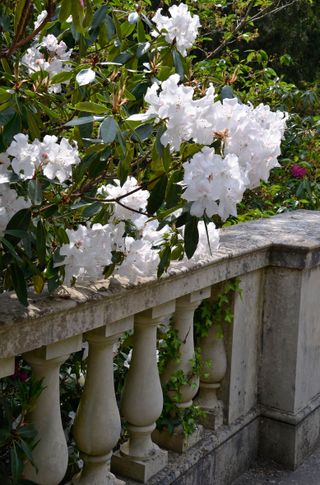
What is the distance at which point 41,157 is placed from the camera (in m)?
1.96

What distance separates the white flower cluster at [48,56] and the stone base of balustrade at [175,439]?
131 centimetres

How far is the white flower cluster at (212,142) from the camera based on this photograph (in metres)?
1.89

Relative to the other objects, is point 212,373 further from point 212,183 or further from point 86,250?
point 212,183

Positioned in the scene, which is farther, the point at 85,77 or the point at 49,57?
the point at 49,57

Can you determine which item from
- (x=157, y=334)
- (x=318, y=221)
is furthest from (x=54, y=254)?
(x=318, y=221)

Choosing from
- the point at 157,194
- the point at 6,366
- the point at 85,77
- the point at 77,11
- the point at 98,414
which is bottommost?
the point at 98,414

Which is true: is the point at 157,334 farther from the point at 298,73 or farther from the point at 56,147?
the point at 298,73

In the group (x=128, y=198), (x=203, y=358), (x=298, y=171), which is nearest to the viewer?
(x=128, y=198)

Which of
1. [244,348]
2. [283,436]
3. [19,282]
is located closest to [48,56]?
[19,282]

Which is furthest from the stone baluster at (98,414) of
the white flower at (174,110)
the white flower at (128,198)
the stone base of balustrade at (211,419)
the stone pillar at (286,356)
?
the stone pillar at (286,356)

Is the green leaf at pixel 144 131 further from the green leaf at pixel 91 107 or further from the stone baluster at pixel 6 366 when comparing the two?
the stone baluster at pixel 6 366

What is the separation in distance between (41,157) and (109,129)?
19 centimetres

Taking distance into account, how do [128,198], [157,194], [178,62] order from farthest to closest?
[178,62]
[128,198]
[157,194]

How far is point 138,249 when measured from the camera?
7.82 feet
